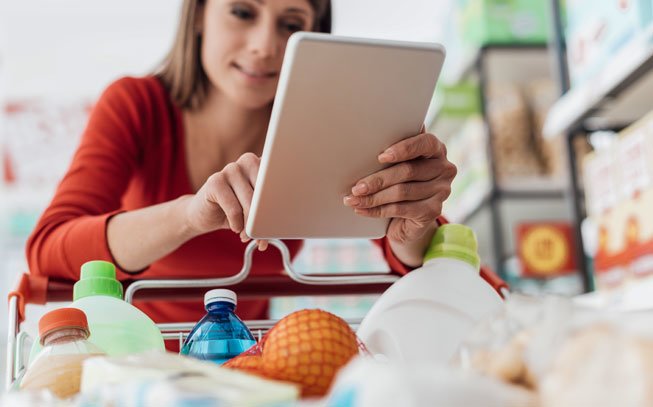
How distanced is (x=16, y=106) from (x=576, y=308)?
→ 487cm

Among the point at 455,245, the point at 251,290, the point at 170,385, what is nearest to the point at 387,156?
the point at 455,245

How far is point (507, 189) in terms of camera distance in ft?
10.4

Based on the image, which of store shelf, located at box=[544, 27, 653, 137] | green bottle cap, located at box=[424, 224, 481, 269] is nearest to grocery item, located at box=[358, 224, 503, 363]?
green bottle cap, located at box=[424, 224, 481, 269]

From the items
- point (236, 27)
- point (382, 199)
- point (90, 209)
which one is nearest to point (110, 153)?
point (90, 209)

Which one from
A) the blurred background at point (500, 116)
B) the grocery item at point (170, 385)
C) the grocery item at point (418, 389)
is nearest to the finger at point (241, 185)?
the grocery item at point (170, 385)

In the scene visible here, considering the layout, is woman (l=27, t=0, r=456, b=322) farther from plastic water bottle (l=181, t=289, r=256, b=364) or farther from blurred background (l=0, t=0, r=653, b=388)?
blurred background (l=0, t=0, r=653, b=388)

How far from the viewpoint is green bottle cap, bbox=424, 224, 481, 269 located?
0.91 metres

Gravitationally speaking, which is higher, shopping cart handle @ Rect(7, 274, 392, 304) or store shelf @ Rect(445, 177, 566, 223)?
shopping cart handle @ Rect(7, 274, 392, 304)

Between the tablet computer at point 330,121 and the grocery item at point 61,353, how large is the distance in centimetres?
25

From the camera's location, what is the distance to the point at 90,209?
125cm

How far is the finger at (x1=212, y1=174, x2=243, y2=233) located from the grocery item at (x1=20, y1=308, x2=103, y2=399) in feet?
0.85

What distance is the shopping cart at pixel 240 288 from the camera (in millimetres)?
963

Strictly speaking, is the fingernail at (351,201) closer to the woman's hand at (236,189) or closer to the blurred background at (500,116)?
the woman's hand at (236,189)

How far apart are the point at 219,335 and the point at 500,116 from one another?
2.65 metres
